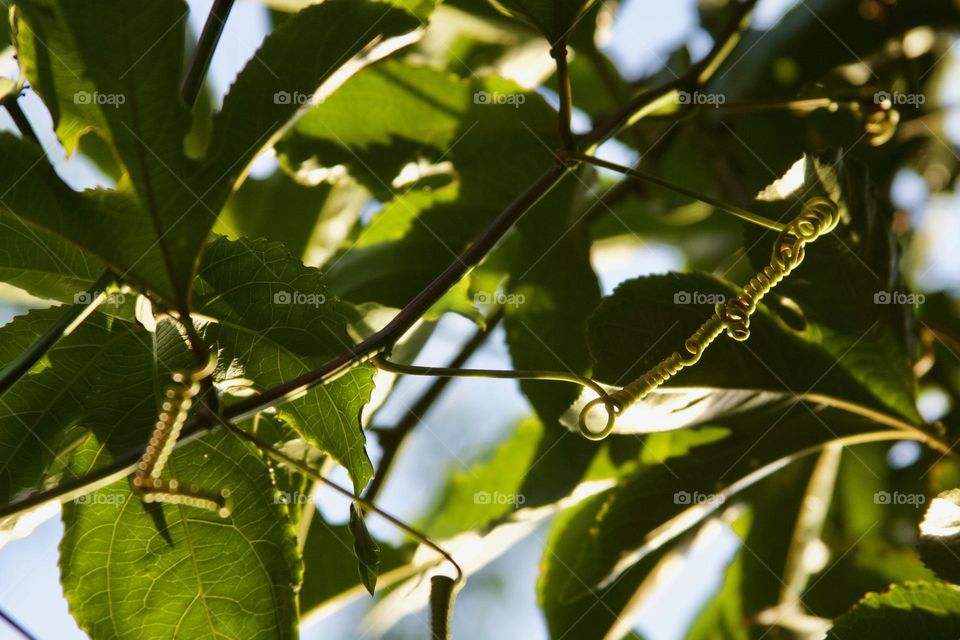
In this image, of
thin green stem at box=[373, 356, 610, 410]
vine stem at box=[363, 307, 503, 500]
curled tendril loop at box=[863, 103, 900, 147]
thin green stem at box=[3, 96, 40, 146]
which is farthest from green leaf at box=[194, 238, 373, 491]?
curled tendril loop at box=[863, 103, 900, 147]

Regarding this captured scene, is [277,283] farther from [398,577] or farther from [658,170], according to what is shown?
[658,170]

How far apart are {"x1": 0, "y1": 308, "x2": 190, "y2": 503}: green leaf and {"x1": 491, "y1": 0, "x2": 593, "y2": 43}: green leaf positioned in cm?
36

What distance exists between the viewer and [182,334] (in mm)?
618

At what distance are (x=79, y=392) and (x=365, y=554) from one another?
→ 248 mm

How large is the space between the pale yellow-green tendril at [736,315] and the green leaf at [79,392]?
1.04ft

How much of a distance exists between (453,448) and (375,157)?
1.39ft

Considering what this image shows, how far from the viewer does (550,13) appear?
2.18 ft

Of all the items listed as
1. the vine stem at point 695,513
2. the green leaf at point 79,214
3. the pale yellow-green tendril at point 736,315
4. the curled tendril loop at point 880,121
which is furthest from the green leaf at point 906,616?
the green leaf at point 79,214

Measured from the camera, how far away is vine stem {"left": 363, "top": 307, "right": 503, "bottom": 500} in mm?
901

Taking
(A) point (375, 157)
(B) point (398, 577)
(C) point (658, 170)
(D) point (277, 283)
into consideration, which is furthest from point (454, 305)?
(C) point (658, 170)

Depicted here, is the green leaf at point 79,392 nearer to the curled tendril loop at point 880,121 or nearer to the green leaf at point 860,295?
the green leaf at point 860,295

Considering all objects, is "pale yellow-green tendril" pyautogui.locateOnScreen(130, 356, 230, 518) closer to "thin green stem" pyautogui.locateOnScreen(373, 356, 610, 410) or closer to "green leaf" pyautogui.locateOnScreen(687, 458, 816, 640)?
"thin green stem" pyautogui.locateOnScreen(373, 356, 610, 410)

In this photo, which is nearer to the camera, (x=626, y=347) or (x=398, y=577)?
(x=626, y=347)

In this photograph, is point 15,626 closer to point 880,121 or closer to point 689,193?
point 689,193
